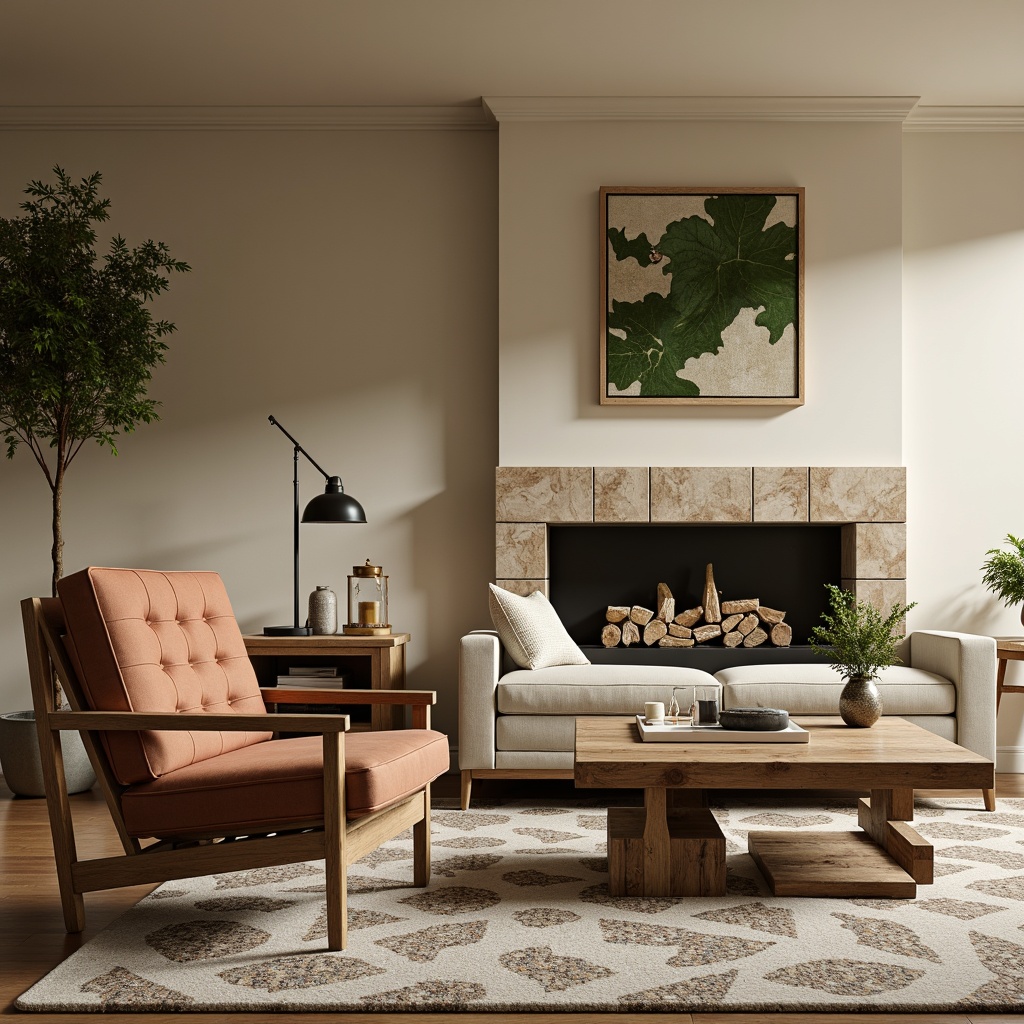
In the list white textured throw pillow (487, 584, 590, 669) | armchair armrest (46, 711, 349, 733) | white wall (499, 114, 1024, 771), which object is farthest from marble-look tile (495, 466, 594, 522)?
armchair armrest (46, 711, 349, 733)

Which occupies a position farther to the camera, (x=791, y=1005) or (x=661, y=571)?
(x=661, y=571)

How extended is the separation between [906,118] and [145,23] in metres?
3.49

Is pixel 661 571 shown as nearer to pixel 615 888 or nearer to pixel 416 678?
pixel 416 678

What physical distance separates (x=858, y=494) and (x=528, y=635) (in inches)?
68.6

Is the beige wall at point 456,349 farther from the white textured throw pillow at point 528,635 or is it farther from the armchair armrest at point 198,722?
the armchair armrest at point 198,722

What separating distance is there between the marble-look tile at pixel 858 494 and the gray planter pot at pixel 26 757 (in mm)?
3398

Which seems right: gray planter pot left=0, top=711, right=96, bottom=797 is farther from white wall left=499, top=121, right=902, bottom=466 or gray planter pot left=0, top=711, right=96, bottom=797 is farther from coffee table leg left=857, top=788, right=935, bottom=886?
coffee table leg left=857, top=788, right=935, bottom=886

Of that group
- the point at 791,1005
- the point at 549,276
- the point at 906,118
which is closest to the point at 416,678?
the point at 549,276

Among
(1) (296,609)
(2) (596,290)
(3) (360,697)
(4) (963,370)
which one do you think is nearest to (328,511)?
(1) (296,609)

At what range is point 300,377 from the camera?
521 cm

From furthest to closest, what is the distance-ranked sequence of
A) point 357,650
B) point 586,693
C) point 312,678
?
point 312,678 → point 357,650 → point 586,693

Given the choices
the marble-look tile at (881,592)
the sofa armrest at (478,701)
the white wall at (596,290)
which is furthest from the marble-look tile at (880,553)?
the sofa armrest at (478,701)

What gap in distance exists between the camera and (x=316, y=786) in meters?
2.42

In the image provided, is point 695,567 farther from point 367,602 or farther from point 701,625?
point 367,602
